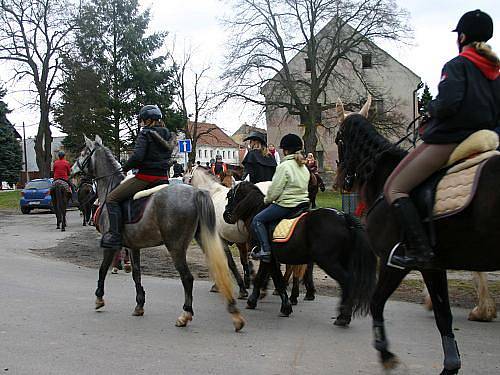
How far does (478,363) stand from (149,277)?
7.14 metres

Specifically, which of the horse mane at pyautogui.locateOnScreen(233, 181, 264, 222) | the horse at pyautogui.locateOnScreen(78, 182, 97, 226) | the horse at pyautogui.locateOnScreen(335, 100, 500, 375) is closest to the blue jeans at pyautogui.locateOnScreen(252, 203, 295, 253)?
the horse mane at pyautogui.locateOnScreen(233, 181, 264, 222)

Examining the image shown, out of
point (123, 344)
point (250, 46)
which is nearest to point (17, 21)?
point (250, 46)

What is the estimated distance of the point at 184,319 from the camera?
7.80m

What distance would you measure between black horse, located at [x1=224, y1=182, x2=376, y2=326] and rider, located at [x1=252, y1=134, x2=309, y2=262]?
26cm

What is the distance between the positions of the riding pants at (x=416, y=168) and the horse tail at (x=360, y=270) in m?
2.47

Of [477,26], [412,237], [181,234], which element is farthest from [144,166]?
[477,26]

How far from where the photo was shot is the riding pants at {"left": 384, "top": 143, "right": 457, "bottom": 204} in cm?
511

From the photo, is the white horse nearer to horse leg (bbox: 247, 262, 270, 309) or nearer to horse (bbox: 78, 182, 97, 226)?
horse leg (bbox: 247, 262, 270, 309)

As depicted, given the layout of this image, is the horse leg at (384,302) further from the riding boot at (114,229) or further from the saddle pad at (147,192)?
the riding boot at (114,229)

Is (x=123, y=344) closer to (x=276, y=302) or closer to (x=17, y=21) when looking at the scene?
(x=276, y=302)

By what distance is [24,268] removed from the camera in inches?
494

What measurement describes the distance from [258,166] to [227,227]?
3.76 ft

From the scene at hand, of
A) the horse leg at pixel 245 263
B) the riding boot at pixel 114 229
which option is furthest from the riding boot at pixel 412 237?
the horse leg at pixel 245 263

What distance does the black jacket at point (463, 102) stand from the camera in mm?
4891
